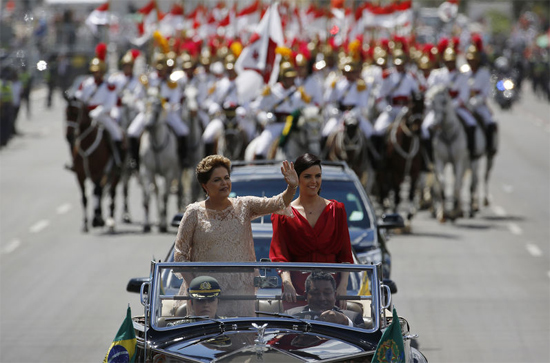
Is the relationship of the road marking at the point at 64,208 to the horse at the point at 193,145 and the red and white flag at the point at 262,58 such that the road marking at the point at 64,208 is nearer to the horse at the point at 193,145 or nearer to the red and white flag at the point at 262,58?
the horse at the point at 193,145

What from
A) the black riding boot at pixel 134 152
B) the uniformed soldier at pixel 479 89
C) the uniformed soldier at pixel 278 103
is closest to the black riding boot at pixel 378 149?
the uniformed soldier at pixel 278 103

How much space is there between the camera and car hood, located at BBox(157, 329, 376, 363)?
6.54 meters

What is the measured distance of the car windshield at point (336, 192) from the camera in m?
11.7

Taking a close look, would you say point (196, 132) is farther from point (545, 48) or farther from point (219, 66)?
point (545, 48)

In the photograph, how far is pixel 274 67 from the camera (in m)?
23.5

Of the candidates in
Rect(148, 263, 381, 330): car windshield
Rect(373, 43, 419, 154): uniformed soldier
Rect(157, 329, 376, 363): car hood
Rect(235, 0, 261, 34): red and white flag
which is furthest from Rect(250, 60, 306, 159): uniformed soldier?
Rect(235, 0, 261, 34): red and white flag

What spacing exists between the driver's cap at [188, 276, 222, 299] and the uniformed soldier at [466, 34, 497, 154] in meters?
16.8

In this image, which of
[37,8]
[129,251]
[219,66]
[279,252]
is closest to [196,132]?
[129,251]

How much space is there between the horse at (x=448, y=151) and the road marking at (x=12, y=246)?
7.28m

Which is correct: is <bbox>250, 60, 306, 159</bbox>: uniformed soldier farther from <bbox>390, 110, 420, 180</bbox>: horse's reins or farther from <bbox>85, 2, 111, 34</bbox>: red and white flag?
<bbox>85, 2, 111, 34</bbox>: red and white flag

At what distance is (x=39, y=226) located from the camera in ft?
71.1

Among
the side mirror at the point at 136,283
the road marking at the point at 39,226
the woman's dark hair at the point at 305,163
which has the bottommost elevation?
the road marking at the point at 39,226

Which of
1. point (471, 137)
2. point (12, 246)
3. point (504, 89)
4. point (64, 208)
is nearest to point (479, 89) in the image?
point (471, 137)

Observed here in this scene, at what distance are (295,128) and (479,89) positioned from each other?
5316 millimetres
